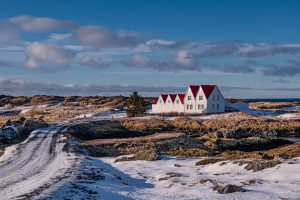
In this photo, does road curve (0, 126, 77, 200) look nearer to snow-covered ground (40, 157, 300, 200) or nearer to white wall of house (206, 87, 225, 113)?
snow-covered ground (40, 157, 300, 200)

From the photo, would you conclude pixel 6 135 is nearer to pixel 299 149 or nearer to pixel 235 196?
pixel 299 149

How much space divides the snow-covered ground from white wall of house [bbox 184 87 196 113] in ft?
210

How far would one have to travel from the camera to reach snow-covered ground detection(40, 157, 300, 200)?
68.1 feet

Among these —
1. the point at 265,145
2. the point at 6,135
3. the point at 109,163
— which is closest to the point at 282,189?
the point at 109,163

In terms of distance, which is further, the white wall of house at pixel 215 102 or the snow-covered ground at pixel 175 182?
the white wall of house at pixel 215 102

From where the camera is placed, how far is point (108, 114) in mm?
101062

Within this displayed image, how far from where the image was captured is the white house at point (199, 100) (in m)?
93.9

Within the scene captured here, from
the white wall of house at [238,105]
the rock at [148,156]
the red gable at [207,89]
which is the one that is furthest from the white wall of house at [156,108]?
the rock at [148,156]

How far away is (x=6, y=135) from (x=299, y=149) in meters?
35.8

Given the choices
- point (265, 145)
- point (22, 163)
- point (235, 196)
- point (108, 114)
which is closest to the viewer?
point (235, 196)

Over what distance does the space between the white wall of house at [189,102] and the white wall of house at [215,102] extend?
381 cm

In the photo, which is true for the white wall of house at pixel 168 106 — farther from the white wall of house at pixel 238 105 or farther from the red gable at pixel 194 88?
the white wall of house at pixel 238 105

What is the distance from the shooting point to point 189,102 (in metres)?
97.4

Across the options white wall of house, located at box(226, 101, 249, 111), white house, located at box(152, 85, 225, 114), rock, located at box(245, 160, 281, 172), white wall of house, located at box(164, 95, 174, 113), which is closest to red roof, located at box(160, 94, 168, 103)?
white wall of house, located at box(164, 95, 174, 113)
